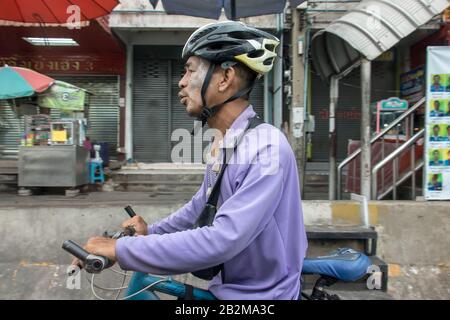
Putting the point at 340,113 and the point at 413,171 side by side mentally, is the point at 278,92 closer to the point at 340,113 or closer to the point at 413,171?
the point at 340,113

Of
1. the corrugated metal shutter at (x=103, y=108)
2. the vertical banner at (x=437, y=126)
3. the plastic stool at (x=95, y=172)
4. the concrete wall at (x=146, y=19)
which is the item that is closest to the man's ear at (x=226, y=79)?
the vertical banner at (x=437, y=126)

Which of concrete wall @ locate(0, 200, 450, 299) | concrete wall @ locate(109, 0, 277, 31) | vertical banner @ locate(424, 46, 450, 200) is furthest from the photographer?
concrete wall @ locate(109, 0, 277, 31)

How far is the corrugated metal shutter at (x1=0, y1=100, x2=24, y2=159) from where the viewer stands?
37.4ft

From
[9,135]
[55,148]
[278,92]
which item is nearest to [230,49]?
[55,148]

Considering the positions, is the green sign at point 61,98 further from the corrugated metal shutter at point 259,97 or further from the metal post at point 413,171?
the metal post at point 413,171

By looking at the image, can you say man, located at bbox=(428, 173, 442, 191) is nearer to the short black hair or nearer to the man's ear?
the short black hair

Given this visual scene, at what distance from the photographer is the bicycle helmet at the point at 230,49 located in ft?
5.56

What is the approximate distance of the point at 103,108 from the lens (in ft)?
37.8

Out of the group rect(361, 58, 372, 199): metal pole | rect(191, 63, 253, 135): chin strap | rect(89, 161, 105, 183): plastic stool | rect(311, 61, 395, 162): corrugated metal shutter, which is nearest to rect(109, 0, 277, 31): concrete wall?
rect(311, 61, 395, 162): corrugated metal shutter

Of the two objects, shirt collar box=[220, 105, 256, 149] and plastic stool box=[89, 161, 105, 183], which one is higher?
shirt collar box=[220, 105, 256, 149]

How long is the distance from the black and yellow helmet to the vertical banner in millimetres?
4238

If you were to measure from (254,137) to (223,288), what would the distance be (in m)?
0.61

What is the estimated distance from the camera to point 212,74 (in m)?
1.71

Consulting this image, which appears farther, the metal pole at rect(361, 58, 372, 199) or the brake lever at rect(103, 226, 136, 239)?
the metal pole at rect(361, 58, 372, 199)
